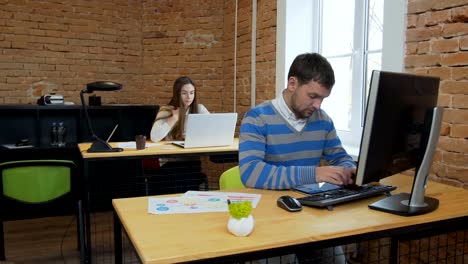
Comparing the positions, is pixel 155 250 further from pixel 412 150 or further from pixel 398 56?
pixel 398 56

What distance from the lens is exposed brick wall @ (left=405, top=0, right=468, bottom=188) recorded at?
1.98 m

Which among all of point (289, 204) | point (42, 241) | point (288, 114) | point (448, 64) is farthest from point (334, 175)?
point (42, 241)

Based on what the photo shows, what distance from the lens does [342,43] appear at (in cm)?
328

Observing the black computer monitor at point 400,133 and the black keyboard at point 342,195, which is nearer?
the black computer monitor at point 400,133

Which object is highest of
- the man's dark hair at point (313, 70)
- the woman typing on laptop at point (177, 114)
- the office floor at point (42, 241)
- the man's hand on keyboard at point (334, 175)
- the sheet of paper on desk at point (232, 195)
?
the man's dark hair at point (313, 70)

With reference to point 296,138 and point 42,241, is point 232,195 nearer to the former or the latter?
point 296,138

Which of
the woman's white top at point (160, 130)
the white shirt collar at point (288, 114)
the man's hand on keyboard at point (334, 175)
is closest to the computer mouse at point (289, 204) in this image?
the man's hand on keyboard at point (334, 175)

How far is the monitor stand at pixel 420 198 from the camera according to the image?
55.1 inches

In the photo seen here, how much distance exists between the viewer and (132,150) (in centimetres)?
295

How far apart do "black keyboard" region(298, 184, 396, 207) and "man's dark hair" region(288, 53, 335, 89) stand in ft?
1.42

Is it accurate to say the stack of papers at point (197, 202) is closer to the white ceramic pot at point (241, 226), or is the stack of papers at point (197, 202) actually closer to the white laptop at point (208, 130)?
the white ceramic pot at point (241, 226)

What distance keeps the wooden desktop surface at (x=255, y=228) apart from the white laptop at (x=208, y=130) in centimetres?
139

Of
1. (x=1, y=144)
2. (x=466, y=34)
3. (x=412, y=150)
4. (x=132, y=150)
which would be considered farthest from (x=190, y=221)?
(x=1, y=144)

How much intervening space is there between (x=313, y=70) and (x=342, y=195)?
1.69ft
